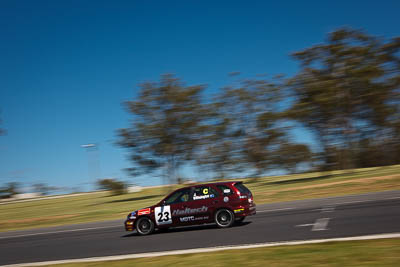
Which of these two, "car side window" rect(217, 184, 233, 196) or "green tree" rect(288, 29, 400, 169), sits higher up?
"green tree" rect(288, 29, 400, 169)

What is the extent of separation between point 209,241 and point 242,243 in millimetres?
1194

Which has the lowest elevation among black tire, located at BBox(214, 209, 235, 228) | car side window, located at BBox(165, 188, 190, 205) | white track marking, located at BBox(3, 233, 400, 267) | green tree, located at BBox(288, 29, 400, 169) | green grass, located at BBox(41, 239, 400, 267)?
green grass, located at BBox(41, 239, 400, 267)

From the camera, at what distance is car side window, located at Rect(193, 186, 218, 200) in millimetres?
12772

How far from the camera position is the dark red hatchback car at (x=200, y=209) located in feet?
40.9

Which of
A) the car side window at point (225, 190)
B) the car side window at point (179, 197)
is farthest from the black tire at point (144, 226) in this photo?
the car side window at point (225, 190)

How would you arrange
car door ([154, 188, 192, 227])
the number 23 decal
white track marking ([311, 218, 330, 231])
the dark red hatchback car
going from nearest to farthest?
white track marking ([311, 218, 330, 231]) → the dark red hatchback car → car door ([154, 188, 192, 227]) → the number 23 decal

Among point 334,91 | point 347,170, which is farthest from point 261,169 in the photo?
point 334,91

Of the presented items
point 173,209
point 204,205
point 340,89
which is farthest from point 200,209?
point 340,89

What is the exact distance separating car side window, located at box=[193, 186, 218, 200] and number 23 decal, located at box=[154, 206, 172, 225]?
102 cm

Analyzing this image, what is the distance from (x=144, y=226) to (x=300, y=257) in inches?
288

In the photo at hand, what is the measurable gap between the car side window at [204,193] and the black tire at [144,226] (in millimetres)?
1835

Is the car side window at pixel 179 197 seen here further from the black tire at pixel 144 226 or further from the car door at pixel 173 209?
the black tire at pixel 144 226

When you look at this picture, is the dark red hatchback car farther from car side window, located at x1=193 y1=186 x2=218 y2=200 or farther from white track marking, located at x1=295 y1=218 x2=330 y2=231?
white track marking, located at x1=295 y1=218 x2=330 y2=231

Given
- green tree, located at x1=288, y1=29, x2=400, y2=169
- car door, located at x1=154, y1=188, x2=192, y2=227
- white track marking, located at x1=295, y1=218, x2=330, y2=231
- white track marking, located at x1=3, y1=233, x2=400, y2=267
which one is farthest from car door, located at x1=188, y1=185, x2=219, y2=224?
green tree, located at x1=288, y1=29, x2=400, y2=169
